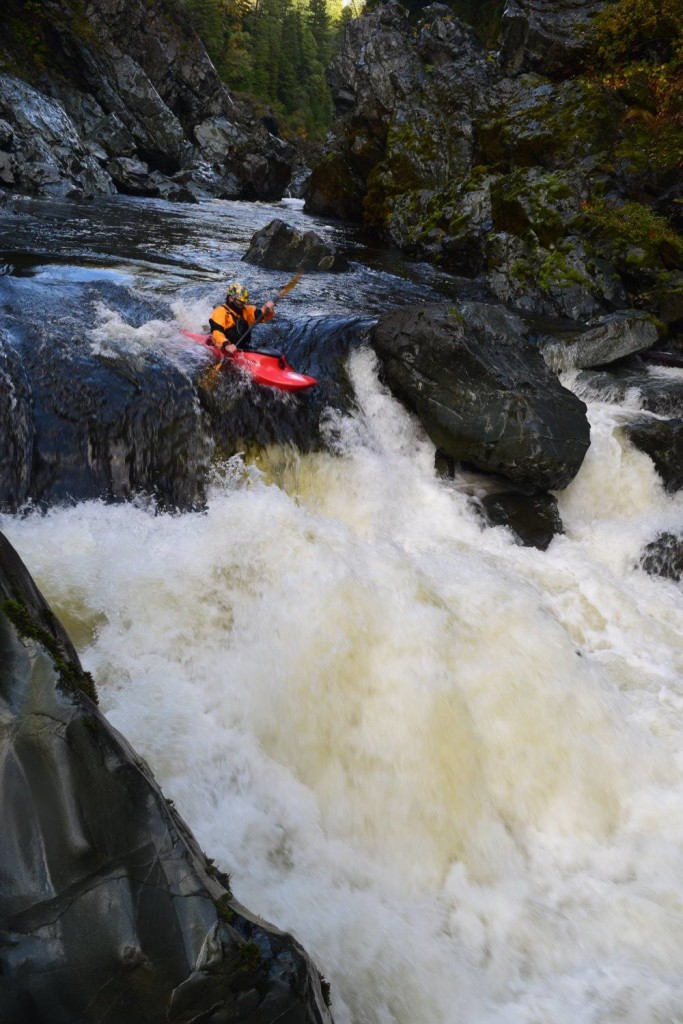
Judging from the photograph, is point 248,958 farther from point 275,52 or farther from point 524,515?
point 275,52

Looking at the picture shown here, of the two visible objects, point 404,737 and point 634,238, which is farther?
point 634,238

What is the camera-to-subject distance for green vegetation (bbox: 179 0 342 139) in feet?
153

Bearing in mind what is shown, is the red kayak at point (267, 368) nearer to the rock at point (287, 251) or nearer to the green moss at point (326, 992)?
the green moss at point (326, 992)

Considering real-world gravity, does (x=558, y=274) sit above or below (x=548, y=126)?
below

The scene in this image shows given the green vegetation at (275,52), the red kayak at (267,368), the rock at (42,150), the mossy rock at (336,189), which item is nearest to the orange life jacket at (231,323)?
the red kayak at (267,368)

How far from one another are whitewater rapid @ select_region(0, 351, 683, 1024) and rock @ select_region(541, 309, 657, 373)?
443cm

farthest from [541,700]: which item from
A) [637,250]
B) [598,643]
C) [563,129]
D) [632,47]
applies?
[632,47]

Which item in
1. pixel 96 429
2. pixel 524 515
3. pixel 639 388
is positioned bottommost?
pixel 96 429

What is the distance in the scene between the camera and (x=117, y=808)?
6.16 ft

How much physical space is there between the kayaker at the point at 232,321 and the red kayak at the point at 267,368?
10 centimetres

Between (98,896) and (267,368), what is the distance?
19.6 feet

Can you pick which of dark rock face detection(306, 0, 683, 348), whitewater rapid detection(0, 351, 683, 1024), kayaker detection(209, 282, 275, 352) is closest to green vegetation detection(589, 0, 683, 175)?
dark rock face detection(306, 0, 683, 348)

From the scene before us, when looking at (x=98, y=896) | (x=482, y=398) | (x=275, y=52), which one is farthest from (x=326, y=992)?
(x=275, y=52)

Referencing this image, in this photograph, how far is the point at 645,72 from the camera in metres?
14.0
